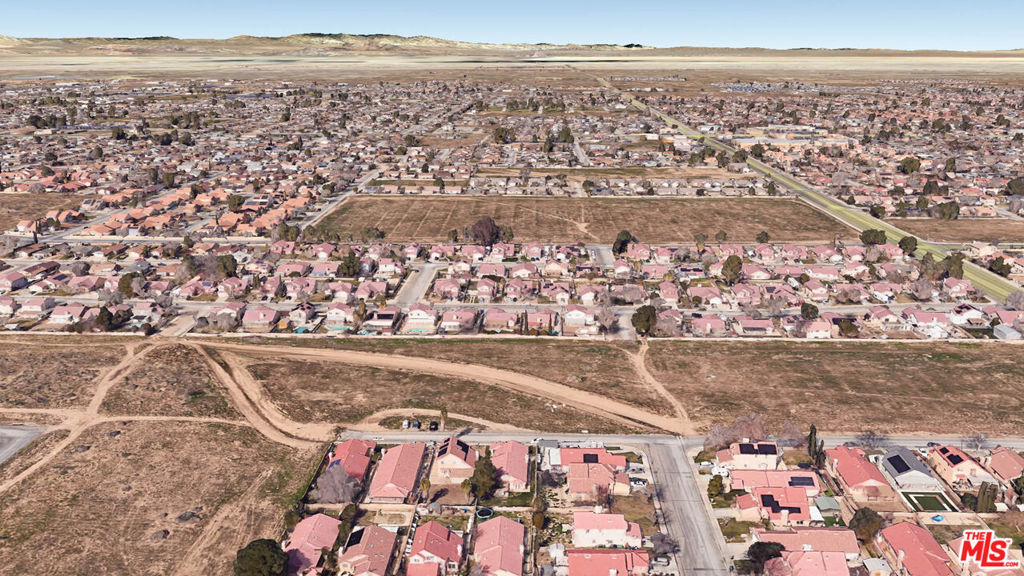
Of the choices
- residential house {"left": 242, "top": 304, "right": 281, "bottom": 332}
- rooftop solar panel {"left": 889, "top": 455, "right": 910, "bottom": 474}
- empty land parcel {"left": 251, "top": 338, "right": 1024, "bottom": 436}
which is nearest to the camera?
rooftop solar panel {"left": 889, "top": 455, "right": 910, "bottom": 474}

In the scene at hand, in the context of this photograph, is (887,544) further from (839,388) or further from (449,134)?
(449,134)

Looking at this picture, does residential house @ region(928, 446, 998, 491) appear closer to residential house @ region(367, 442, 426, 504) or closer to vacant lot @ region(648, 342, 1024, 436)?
vacant lot @ region(648, 342, 1024, 436)

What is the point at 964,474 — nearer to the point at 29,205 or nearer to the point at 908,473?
the point at 908,473

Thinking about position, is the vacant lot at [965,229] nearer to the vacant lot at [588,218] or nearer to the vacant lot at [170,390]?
the vacant lot at [588,218]

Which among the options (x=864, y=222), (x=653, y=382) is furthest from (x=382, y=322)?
(x=864, y=222)

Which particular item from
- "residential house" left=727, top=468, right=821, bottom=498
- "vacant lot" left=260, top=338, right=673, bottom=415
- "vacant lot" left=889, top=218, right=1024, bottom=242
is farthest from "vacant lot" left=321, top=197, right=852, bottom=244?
"residential house" left=727, top=468, right=821, bottom=498

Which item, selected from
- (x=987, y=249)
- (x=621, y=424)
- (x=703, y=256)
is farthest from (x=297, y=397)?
(x=987, y=249)
